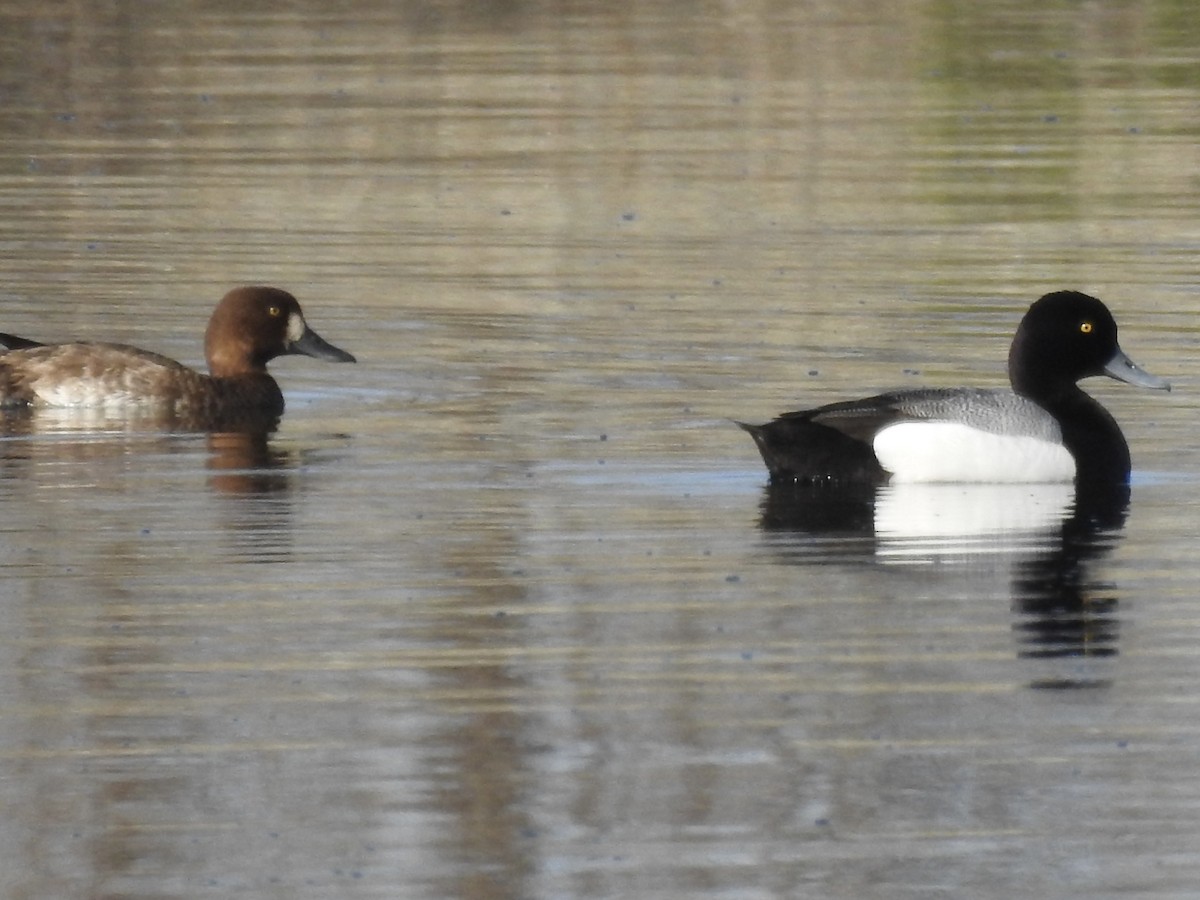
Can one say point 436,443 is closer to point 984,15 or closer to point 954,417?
point 954,417

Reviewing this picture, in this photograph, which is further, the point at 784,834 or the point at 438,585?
the point at 438,585

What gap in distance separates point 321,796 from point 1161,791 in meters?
1.90

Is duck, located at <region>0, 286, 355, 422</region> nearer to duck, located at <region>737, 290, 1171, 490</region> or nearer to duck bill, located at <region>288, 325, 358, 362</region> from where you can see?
duck bill, located at <region>288, 325, 358, 362</region>

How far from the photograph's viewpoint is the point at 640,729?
704 cm

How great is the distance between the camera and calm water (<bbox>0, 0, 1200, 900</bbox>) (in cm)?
623

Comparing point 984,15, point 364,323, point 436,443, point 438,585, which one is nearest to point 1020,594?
point 438,585

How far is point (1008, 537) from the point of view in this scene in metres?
9.52

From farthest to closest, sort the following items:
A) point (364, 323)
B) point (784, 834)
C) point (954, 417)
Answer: point (364, 323), point (954, 417), point (784, 834)

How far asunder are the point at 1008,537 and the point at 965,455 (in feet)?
3.10

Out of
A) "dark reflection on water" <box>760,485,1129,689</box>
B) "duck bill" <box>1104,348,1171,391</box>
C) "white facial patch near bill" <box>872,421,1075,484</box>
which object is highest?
"duck bill" <box>1104,348,1171,391</box>

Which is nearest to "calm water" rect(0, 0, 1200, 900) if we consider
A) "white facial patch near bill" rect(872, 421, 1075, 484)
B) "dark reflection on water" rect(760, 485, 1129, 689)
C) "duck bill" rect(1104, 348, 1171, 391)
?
"dark reflection on water" rect(760, 485, 1129, 689)

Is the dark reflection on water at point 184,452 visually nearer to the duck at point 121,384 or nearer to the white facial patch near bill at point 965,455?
the duck at point 121,384

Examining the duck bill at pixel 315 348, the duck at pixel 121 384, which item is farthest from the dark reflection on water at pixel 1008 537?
the duck bill at pixel 315 348

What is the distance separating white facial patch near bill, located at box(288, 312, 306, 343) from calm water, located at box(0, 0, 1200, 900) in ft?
0.94
